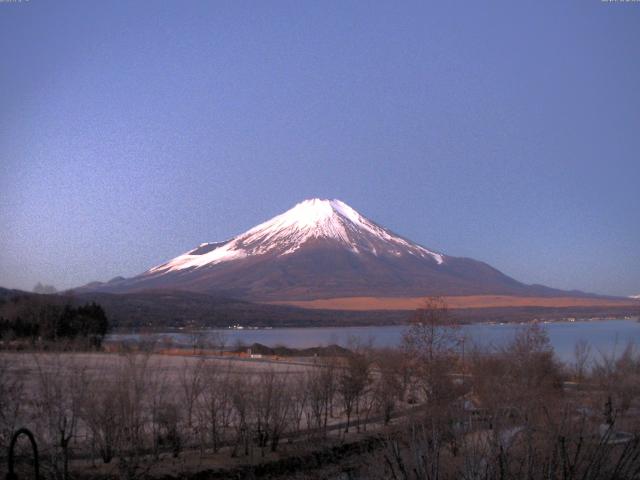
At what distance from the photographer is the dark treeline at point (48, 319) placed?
2297 inches

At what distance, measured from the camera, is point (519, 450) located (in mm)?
9305

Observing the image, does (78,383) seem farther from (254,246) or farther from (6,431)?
(254,246)

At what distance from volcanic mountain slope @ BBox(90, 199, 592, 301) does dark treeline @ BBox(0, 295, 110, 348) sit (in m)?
86.2

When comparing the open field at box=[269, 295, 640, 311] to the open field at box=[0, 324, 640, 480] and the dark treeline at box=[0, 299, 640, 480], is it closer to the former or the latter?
the dark treeline at box=[0, 299, 640, 480]

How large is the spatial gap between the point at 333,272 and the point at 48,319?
10979 centimetres

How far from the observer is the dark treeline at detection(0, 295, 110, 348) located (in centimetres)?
5834

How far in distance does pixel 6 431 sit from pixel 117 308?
341 feet

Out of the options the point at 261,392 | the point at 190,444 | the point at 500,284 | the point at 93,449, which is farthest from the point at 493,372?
the point at 500,284

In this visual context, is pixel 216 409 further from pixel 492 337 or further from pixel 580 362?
pixel 492 337

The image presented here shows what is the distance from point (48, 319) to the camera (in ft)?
197

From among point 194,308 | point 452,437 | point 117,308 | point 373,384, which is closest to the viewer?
point 452,437

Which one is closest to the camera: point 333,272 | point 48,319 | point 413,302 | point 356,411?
point 356,411

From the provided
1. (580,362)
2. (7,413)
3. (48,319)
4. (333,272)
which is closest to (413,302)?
(333,272)

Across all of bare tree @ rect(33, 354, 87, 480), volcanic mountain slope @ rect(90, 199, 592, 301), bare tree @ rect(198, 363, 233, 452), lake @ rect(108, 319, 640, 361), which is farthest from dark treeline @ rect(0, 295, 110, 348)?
volcanic mountain slope @ rect(90, 199, 592, 301)
